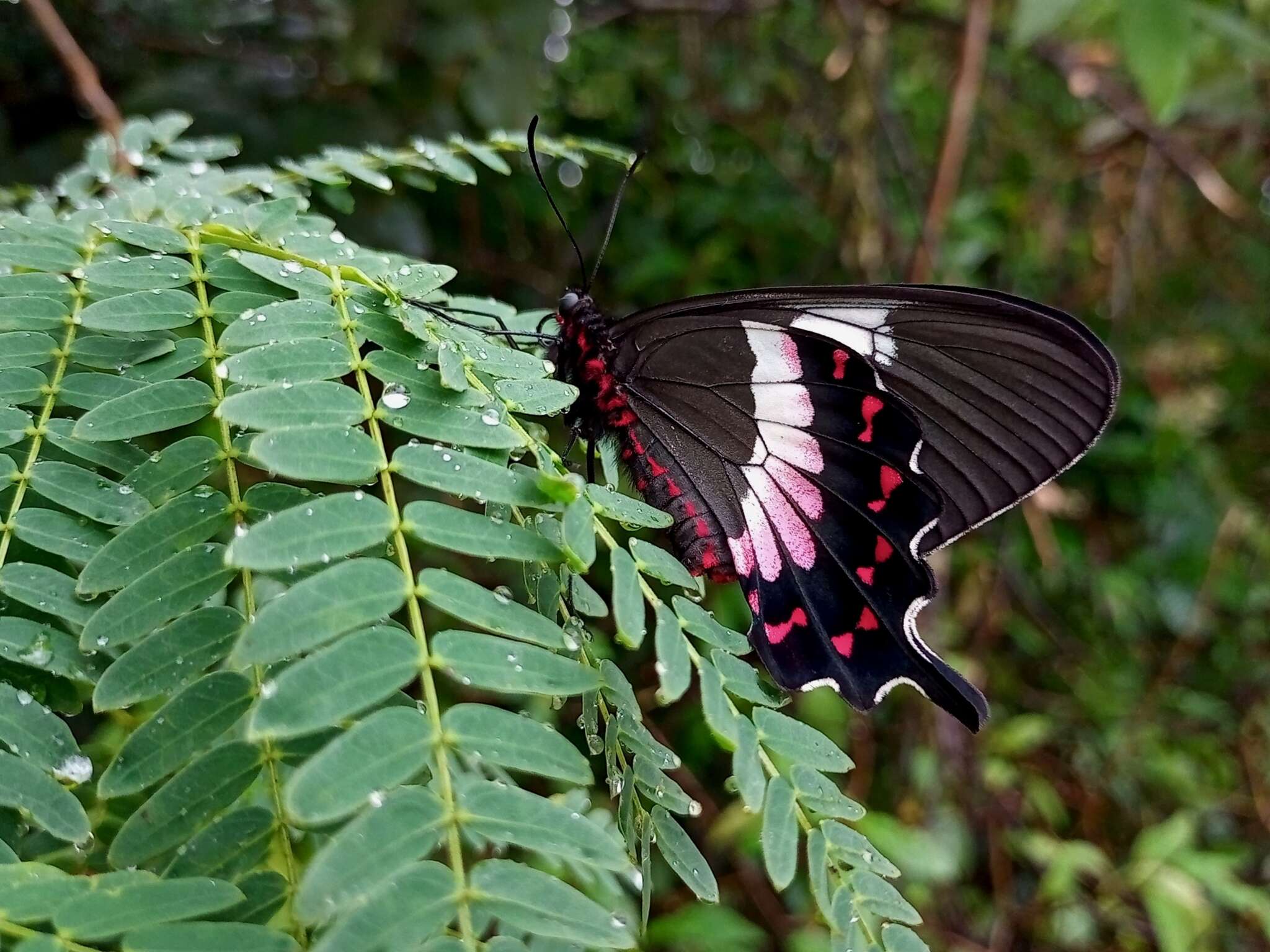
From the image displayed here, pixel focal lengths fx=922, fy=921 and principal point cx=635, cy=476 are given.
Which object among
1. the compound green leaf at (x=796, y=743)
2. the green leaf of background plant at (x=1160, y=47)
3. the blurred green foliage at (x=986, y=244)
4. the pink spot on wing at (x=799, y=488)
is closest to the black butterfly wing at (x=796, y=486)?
the pink spot on wing at (x=799, y=488)

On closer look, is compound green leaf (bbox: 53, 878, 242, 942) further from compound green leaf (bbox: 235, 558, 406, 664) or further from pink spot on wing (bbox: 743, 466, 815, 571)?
pink spot on wing (bbox: 743, 466, 815, 571)

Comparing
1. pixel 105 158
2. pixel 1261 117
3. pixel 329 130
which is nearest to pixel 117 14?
pixel 329 130

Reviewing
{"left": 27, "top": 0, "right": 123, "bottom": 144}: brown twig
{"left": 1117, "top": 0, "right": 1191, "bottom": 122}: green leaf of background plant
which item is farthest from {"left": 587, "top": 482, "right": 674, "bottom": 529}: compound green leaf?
{"left": 1117, "top": 0, "right": 1191, "bottom": 122}: green leaf of background plant

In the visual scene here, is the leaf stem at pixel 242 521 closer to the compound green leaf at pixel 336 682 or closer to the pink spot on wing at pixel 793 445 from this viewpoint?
the compound green leaf at pixel 336 682

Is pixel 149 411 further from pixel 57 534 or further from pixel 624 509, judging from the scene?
pixel 624 509

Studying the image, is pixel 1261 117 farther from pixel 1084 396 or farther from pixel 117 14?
pixel 117 14

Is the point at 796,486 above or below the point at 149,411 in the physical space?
above

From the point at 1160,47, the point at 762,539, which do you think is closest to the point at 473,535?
the point at 762,539

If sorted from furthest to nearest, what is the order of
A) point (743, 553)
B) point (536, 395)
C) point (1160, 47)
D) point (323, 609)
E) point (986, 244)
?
point (986, 244) < point (1160, 47) < point (743, 553) < point (536, 395) < point (323, 609)

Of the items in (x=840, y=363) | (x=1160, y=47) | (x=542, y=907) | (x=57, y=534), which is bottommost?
(x=542, y=907)
